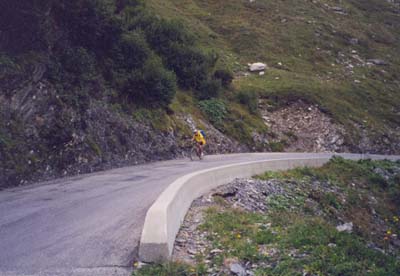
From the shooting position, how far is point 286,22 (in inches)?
2448

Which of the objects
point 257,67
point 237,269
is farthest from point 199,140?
point 257,67

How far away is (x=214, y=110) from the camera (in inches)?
1332

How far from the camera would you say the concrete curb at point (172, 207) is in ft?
24.8

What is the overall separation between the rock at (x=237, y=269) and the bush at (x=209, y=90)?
27.0 metres

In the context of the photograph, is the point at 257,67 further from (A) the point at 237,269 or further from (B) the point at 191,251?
(A) the point at 237,269

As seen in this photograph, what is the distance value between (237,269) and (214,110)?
26.3 meters

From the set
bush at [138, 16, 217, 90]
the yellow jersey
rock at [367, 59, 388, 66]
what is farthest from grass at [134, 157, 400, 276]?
rock at [367, 59, 388, 66]

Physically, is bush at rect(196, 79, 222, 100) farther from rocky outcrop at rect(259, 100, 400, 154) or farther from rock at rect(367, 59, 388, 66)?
rock at rect(367, 59, 388, 66)

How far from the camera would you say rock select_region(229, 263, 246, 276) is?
25.3ft

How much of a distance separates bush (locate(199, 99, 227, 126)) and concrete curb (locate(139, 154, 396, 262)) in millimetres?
14403

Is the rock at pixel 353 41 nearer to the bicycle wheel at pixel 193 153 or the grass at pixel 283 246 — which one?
the bicycle wheel at pixel 193 153

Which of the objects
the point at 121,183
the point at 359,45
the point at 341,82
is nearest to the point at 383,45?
the point at 359,45

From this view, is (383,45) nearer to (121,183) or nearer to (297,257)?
(121,183)

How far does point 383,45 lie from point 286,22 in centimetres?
1380
